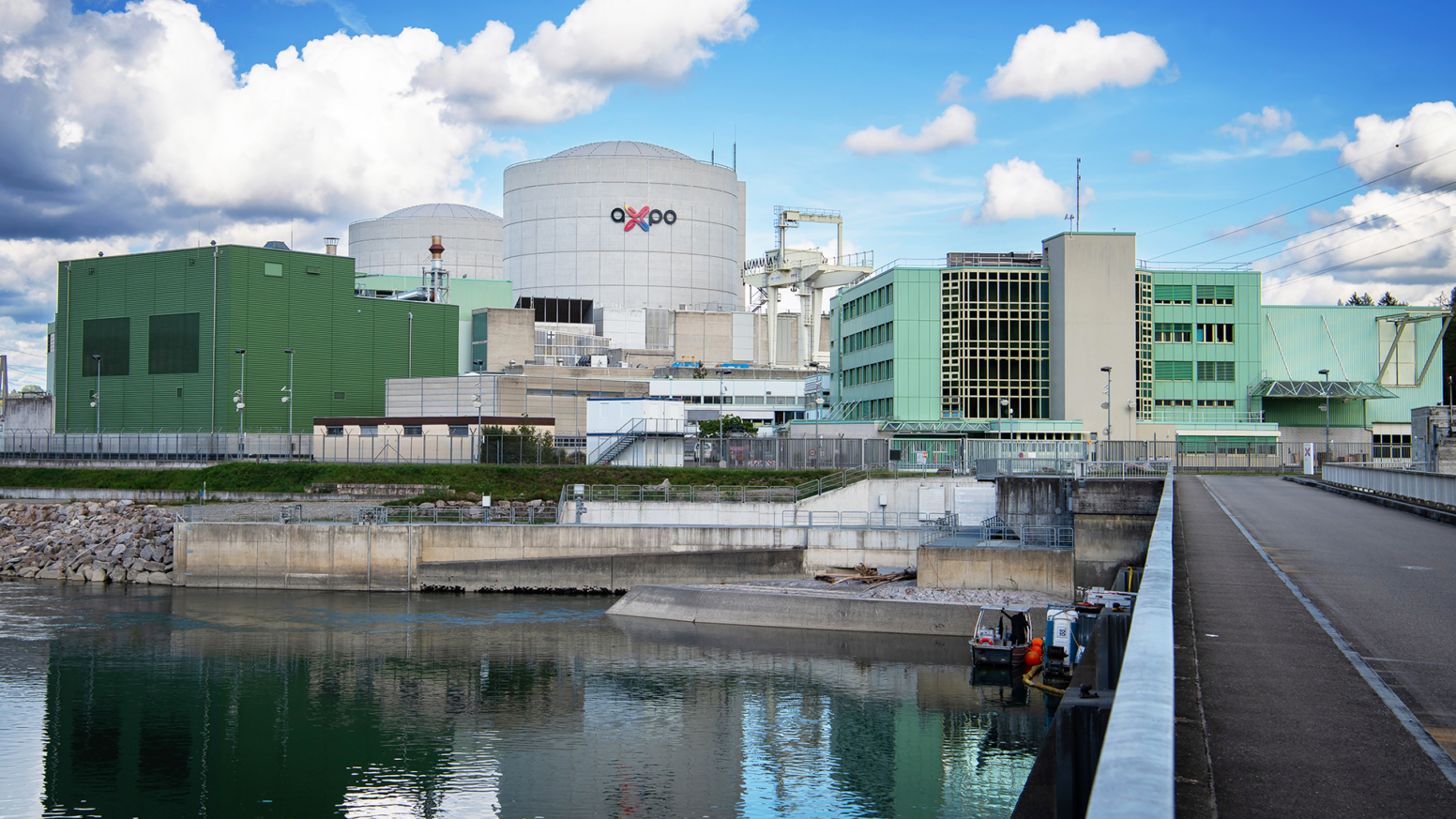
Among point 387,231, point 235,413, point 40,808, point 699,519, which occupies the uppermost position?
point 387,231

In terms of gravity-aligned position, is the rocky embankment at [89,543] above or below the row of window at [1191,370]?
below

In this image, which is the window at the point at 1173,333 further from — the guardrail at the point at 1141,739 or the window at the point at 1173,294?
the guardrail at the point at 1141,739

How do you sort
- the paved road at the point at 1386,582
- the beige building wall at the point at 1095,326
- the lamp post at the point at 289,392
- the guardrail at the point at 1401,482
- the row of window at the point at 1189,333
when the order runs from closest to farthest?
the paved road at the point at 1386,582 < the guardrail at the point at 1401,482 < the beige building wall at the point at 1095,326 < the row of window at the point at 1189,333 < the lamp post at the point at 289,392

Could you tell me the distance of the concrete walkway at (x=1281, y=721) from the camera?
6574mm

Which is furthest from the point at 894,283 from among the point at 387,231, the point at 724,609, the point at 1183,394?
the point at 387,231

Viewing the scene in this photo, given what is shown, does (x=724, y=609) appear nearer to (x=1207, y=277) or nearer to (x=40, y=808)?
(x=40, y=808)

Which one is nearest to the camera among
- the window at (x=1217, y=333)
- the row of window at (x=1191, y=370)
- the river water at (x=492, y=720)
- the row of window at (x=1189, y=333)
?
the river water at (x=492, y=720)

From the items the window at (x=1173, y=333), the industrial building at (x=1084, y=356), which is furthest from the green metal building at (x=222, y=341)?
the window at (x=1173, y=333)

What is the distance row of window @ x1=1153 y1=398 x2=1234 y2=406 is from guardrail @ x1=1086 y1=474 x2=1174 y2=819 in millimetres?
84343

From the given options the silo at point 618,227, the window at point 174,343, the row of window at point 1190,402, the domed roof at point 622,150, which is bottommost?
the row of window at point 1190,402

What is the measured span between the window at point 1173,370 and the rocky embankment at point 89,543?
223ft

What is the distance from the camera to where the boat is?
33844 millimetres

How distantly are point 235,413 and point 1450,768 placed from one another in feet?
307

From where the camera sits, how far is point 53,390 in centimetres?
10494
